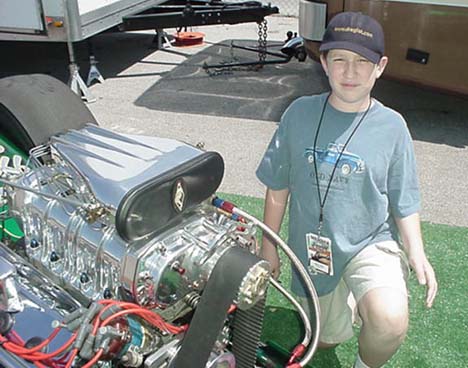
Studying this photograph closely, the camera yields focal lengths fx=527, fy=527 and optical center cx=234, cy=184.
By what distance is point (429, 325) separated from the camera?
2.50 m

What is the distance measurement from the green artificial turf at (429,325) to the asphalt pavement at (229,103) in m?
0.53

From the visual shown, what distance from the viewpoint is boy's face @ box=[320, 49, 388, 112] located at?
179 centimetres

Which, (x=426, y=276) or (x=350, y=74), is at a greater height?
(x=350, y=74)

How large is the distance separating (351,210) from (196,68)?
527 centimetres

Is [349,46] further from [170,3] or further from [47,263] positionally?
[170,3]

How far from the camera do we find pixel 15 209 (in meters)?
1.95

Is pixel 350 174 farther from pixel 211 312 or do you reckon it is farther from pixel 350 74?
pixel 211 312

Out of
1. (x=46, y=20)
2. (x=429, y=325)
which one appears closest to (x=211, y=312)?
(x=429, y=325)

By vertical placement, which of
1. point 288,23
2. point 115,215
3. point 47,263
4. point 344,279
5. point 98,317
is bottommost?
point 288,23

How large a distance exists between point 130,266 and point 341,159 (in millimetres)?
830

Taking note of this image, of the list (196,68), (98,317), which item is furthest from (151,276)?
(196,68)

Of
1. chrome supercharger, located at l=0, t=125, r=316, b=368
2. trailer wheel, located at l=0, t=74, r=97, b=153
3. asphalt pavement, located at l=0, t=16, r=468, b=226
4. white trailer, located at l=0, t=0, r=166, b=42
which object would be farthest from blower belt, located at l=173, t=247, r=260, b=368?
white trailer, located at l=0, t=0, r=166, b=42

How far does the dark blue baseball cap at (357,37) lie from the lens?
5.72ft

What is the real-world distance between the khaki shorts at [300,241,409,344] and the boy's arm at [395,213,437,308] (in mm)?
51
